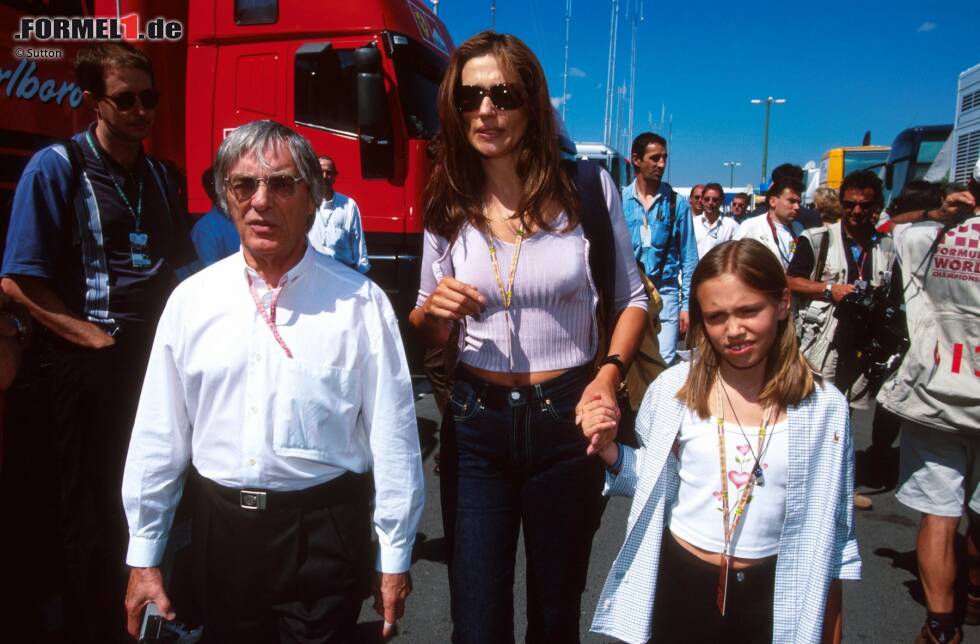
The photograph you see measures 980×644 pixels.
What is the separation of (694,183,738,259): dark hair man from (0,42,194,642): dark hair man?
7.27m

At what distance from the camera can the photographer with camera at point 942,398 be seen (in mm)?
2709

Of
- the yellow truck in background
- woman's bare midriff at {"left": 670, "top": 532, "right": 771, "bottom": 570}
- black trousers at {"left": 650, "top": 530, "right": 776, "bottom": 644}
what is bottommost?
black trousers at {"left": 650, "top": 530, "right": 776, "bottom": 644}

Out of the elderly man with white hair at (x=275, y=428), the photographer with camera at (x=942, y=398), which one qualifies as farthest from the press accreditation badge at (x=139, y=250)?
the photographer with camera at (x=942, y=398)

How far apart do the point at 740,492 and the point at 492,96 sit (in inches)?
49.6

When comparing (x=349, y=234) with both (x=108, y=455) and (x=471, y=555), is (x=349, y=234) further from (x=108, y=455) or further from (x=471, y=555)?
(x=471, y=555)

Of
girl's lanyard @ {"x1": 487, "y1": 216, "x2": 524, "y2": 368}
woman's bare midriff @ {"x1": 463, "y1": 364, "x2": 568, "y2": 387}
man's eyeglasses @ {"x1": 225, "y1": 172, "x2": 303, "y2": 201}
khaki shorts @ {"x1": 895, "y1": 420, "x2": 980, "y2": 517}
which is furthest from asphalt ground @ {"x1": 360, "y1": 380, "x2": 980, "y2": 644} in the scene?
man's eyeglasses @ {"x1": 225, "y1": 172, "x2": 303, "y2": 201}

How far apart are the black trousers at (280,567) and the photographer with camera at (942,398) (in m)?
2.33

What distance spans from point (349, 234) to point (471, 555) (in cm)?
325

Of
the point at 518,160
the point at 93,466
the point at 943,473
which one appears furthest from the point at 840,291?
the point at 93,466

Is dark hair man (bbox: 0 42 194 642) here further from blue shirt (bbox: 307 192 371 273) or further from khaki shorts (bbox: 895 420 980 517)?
khaki shorts (bbox: 895 420 980 517)

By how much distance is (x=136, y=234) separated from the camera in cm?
261

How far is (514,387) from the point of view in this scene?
6.06 ft

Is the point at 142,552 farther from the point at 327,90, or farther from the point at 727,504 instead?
the point at 327,90

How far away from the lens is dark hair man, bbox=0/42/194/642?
239cm
